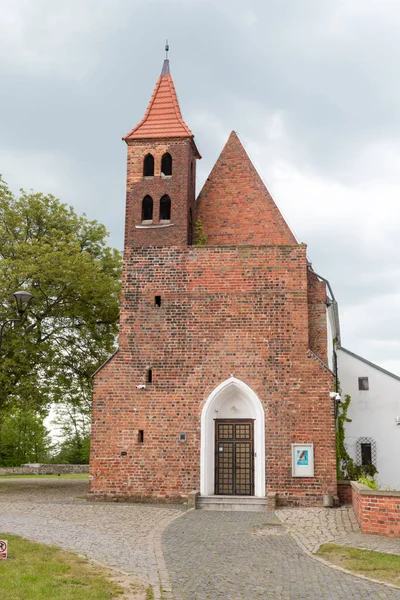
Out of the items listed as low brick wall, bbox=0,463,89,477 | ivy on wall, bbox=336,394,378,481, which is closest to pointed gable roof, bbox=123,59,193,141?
ivy on wall, bbox=336,394,378,481

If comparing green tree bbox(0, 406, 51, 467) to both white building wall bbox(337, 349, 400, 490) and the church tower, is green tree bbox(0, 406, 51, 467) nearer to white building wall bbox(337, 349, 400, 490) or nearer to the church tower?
white building wall bbox(337, 349, 400, 490)

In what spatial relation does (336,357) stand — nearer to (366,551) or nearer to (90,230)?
(90,230)

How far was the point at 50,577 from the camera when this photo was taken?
798 centimetres

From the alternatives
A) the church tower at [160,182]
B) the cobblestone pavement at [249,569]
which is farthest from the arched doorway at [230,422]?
the church tower at [160,182]

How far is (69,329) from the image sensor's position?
2522 cm

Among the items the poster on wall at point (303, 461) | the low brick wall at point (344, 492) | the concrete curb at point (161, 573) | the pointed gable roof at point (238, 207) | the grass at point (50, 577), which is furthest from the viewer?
the pointed gable roof at point (238, 207)

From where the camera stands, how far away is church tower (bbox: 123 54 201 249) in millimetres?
20781

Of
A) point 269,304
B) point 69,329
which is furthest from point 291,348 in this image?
point 69,329

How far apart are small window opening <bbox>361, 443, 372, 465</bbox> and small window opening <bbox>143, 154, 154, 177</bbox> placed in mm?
→ 13973

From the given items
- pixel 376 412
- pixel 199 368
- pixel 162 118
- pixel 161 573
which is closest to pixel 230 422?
pixel 199 368

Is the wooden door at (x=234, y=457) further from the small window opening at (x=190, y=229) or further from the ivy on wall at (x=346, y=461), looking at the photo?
the small window opening at (x=190, y=229)

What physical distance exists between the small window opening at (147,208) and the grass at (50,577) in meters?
13.3

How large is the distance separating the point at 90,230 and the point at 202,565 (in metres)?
19.8

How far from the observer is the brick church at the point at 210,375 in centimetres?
1847
